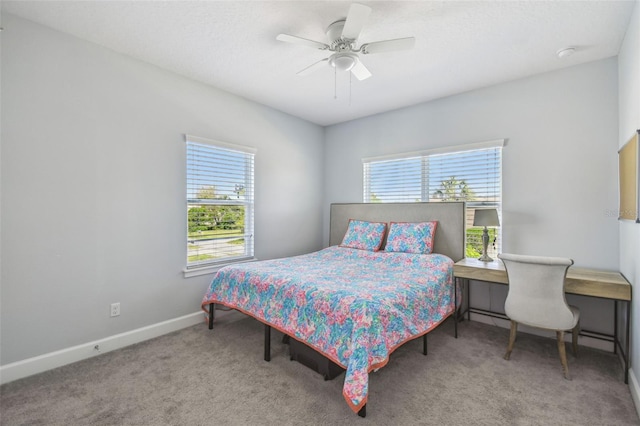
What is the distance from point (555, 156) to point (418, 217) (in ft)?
4.91

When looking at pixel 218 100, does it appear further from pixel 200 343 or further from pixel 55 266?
pixel 200 343

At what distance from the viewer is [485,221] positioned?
299 centimetres

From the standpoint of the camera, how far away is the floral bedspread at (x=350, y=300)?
1772 millimetres

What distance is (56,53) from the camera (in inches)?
91.4

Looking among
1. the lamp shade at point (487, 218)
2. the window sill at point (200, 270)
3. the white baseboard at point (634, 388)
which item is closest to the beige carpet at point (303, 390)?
the white baseboard at point (634, 388)

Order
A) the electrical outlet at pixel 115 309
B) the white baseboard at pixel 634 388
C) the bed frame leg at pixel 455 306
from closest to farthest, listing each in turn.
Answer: the white baseboard at pixel 634 388 < the electrical outlet at pixel 115 309 < the bed frame leg at pixel 455 306

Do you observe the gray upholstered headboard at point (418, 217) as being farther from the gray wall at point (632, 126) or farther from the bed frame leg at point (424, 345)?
the gray wall at point (632, 126)

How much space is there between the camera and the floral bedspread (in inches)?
69.8

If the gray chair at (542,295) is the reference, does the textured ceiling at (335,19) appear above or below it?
above

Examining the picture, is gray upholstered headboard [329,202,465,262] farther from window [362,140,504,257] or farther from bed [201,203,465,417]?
window [362,140,504,257]

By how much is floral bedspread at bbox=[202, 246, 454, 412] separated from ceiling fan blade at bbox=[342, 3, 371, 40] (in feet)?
5.96

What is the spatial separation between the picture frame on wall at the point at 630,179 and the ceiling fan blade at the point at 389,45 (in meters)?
1.59

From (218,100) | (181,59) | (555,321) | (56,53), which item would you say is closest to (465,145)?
(555,321)

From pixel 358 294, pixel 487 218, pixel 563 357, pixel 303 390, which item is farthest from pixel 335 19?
pixel 563 357
